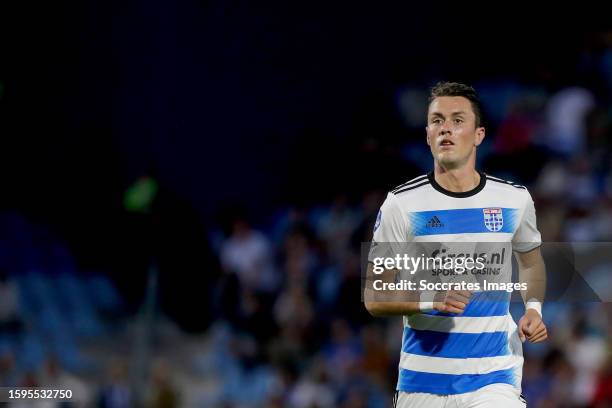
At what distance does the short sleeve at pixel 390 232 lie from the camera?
485 centimetres

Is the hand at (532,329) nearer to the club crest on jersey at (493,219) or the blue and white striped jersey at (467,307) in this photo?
the blue and white striped jersey at (467,307)

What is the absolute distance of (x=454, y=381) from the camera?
474 cm

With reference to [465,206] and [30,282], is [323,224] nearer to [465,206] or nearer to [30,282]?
[30,282]

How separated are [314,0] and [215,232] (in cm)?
307

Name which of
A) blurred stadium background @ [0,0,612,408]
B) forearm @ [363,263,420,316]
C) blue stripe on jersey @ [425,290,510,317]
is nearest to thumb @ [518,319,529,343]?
blue stripe on jersey @ [425,290,510,317]

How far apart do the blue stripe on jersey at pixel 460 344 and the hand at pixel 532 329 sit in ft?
0.36

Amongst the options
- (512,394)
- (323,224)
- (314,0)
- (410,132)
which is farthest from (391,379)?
(314,0)

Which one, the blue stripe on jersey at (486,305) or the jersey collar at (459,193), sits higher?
the jersey collar at (459,193)

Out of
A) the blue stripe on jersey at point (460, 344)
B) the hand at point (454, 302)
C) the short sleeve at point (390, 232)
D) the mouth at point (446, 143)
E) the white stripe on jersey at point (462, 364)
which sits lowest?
the white stripe on jersey at point (462, 364)

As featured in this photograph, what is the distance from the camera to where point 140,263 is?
1044 centimetres

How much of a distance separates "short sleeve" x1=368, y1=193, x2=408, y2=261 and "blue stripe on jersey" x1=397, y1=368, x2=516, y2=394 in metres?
0.57

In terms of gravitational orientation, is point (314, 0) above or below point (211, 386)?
above

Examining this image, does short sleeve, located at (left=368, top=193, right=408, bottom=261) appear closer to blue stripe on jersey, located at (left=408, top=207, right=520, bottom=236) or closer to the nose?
blue stripe on jersey, located at (left=408, top=207, right=520, bottom=236)

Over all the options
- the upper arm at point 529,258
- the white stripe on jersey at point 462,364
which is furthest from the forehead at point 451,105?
the white stripe on jersey at point 462,364
